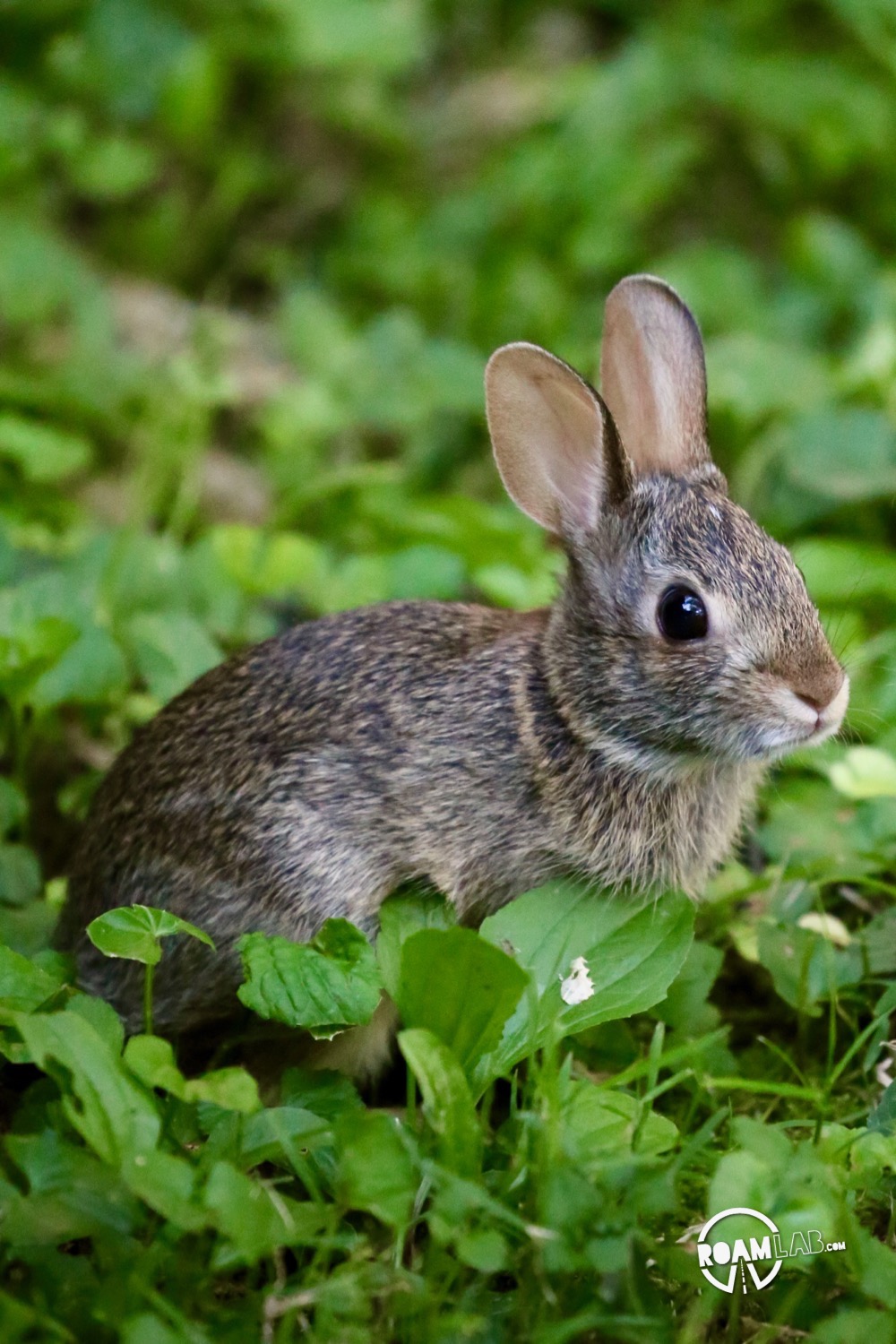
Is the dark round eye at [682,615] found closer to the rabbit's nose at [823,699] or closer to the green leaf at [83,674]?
the rabbit's nose at [823,699]

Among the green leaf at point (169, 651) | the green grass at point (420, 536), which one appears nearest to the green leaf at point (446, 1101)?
the green grass at point (420, 536)

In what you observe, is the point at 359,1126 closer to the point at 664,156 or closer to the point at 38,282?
the point at 38,282

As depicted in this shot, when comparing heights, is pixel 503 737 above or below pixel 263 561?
below

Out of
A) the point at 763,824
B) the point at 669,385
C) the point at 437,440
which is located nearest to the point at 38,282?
the point at 437,440

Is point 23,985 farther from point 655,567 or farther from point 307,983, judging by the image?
point 655,567

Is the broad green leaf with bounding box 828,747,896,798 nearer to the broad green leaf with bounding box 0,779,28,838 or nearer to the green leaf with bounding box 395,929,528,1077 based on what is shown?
the green leaf with bounding box 395,929,528,1077

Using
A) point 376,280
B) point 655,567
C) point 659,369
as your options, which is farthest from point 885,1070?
point 376,280

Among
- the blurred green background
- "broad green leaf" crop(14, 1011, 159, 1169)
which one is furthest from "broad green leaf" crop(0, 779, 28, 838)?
"broad green leaf" crop(14, 1011, 159, 1169)
